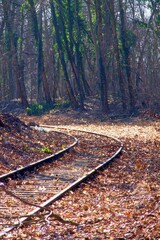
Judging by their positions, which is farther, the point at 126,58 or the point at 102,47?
the point at 126,58

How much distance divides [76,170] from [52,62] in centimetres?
5176

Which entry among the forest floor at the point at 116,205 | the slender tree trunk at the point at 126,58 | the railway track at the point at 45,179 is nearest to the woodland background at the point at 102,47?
the slender tree trunk at the point at 126,58

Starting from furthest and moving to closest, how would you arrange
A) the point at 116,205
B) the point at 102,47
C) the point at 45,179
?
the point at 102,47
the point at 45,179
the point at 116,205

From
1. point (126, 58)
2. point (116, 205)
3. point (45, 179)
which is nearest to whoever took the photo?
point (116, 205)

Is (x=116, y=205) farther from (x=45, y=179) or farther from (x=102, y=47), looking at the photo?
(x=102, y=47)

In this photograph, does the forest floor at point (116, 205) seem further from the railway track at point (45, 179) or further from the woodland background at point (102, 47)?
the woodland background at point (102, 47)

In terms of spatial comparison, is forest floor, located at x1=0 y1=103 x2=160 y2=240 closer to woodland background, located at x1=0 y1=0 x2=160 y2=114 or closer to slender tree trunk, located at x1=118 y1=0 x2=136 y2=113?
slender tree trunk, located at x1=118 y1=0 x2=136 y2=113

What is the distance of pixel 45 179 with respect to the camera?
13312 mm

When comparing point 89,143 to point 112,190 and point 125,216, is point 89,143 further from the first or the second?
point 125,216

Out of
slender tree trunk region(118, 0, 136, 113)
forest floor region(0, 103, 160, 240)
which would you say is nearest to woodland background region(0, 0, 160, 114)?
slender tree trunk region(118, 0, 136, 113)

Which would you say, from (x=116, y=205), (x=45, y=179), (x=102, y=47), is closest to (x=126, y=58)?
(x=102, y=47)

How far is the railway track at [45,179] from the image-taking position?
28.8ft

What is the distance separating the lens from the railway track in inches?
345

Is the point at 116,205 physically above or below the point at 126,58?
below
